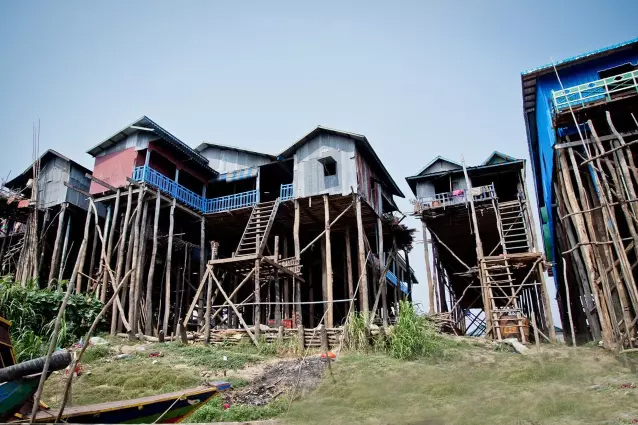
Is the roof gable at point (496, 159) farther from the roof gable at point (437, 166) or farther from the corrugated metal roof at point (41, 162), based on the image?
the corrugated metal roof at point (41, 162)

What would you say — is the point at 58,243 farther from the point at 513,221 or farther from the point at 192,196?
the point at 513,221

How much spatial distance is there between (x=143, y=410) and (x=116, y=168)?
16215 mm

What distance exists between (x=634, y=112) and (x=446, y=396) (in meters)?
10.6

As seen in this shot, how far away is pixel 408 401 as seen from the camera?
8.03m

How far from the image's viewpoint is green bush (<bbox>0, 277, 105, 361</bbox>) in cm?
1396

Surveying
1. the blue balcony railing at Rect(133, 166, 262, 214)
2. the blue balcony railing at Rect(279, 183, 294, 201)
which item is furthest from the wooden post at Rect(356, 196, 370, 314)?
the blue balcony railing at Rect(133, 166, 262, 214)

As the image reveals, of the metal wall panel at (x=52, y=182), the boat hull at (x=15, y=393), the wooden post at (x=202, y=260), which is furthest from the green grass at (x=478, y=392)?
the metal wall panel at (x=52, y=182)

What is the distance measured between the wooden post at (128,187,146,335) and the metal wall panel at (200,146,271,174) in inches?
219

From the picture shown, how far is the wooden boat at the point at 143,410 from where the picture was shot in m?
6.44

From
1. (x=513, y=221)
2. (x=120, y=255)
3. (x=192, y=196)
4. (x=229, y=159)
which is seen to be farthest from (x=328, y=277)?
(x=513, y=221)

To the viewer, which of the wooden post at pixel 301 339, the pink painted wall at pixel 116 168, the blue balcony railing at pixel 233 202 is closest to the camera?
the wooden post at pixel 301 339

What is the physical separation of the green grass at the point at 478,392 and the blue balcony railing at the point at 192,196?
12085 millimetres

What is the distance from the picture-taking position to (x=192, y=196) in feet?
72.6

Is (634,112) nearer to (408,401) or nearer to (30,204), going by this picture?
(408,401)
